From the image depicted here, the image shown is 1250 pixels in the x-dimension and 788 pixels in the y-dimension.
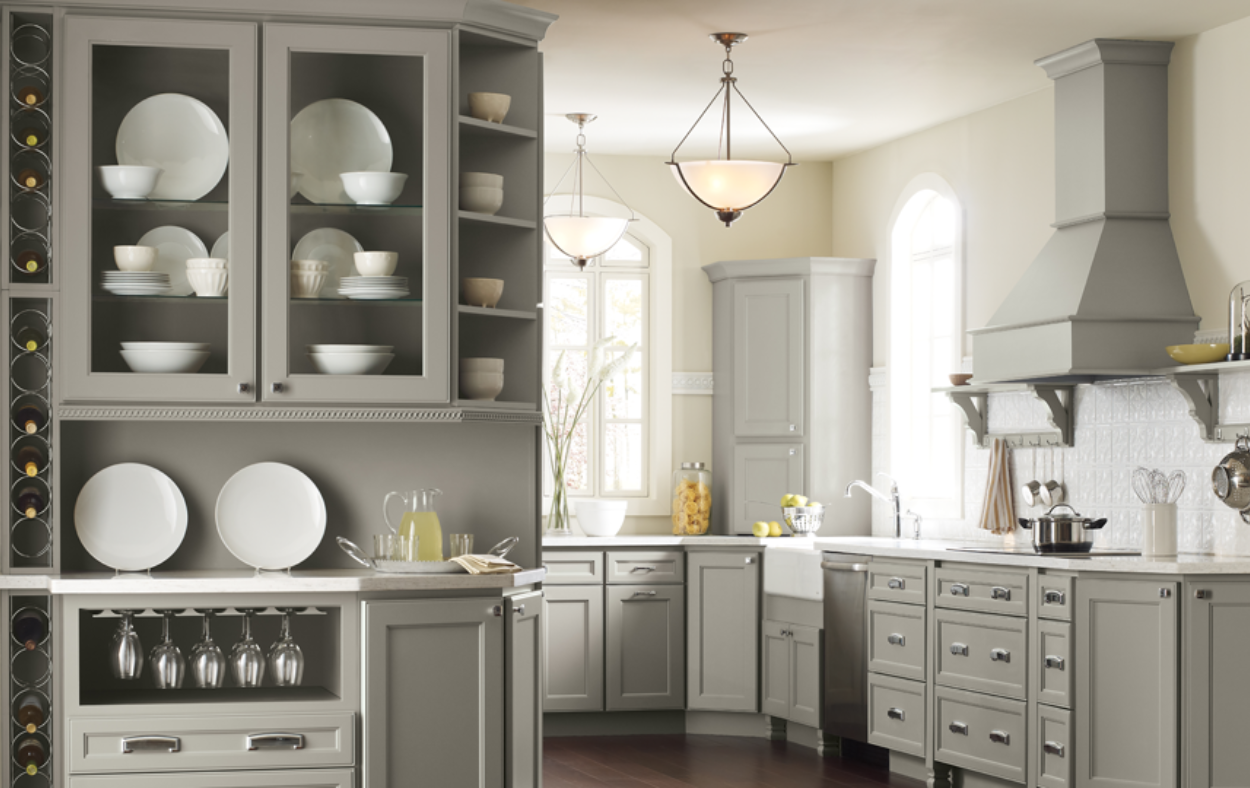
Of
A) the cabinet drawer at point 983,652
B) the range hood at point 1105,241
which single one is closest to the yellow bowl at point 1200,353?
the range hood at point 1105,241

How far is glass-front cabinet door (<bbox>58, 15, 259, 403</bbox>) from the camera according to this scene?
3871mm

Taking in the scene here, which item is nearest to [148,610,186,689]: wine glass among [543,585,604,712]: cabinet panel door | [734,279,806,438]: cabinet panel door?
[543,585,604,712]: cabinet panel door

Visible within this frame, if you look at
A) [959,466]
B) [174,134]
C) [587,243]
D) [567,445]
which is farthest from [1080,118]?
[174,134]

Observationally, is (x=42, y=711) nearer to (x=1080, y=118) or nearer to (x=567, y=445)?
Result: (x=567, y=445)

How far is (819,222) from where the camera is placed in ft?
25.5

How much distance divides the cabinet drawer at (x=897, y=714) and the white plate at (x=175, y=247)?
3313mm

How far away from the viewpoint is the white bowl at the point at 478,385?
13.7ft

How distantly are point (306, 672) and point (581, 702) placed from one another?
2.66 metres

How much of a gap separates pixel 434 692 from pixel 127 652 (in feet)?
2.73

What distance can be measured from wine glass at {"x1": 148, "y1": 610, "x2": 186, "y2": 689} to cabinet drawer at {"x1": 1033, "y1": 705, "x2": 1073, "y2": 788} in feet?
9.71

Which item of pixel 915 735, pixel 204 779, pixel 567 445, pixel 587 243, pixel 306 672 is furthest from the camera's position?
pixel 567 445

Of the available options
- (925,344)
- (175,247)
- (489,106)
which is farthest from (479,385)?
(925,344)

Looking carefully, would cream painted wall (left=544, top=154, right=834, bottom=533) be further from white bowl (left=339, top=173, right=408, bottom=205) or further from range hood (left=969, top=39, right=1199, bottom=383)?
white bowl (left=339, top=173, right=408, bottom=205)

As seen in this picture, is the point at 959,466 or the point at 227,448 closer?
the point at 227,448
